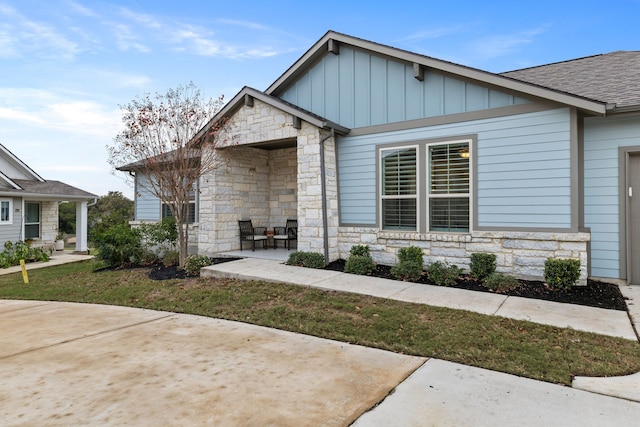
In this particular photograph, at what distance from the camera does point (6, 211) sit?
1414 cm

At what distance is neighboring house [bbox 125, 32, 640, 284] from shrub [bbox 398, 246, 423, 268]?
1.02ft

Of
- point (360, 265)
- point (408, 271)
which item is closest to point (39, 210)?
point (360, 265)

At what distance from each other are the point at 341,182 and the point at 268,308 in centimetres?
407

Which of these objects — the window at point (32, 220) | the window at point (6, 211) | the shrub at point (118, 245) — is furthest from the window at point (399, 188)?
the window at point (32, 220)

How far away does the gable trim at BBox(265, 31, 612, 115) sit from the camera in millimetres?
5801

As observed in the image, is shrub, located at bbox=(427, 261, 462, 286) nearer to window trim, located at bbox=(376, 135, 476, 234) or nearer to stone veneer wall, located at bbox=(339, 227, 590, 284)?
stone veneer wall, located at bbox=(339, 227, 590, 284)

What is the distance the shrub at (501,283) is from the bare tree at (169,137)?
6803 millimetres

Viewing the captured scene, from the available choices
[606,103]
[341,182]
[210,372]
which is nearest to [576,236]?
[606,103]

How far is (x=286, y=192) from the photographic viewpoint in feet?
35.8

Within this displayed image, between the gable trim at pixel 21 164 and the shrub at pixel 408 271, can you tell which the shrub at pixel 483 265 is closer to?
the shrub at pixel 408 271

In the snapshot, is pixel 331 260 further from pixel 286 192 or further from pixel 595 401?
pixel 595 401

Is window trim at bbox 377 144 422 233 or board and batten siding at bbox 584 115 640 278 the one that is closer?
board and batten siding at bbox 584 115 640 278

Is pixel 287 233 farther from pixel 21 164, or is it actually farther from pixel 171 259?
pixel 21 164

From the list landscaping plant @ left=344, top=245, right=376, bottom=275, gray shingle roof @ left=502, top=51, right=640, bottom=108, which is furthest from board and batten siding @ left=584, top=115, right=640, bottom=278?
landscaping plant @ left=344, top=245, right=376, bottom=275
